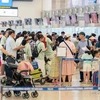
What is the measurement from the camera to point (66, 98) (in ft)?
32.6

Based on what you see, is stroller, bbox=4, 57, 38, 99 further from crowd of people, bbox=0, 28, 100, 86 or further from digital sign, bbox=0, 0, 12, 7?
digital sign, bbox=0, 0, 12, 7

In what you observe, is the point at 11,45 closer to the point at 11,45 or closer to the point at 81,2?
the point at 11,45

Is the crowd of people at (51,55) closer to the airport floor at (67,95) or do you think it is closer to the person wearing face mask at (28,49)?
the person wearing face mask at (28,49)

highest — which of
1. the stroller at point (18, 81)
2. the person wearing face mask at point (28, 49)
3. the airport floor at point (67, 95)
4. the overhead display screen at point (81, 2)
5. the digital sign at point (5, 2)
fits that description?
the digital sign at point (5, 2)

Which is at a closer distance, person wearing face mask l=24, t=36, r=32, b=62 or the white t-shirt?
the white t-shirt

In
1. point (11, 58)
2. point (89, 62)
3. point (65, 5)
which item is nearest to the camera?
point (11, 58)

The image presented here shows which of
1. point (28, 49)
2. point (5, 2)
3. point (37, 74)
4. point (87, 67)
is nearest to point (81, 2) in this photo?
point (5, 2)

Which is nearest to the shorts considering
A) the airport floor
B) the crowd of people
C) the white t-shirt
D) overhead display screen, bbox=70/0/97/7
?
the crowd of people

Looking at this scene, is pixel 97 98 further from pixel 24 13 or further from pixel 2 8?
pixel 24 13

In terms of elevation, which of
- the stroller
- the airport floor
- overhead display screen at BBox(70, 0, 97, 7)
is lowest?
the airport floor

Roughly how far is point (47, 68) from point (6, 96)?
3.31 meters

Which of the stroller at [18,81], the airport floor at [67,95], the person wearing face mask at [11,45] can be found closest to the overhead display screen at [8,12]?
the person wearing face mask at [11,45]

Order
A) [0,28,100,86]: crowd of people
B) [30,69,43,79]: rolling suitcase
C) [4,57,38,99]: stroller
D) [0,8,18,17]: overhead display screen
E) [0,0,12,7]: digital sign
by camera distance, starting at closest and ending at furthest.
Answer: [4,57,38,99]: stroller, [0,28,100,86]: crowd of people, [30,69,43,79]: rolling suitcase, [0,0,12,7]: digital sign, [0,8,18,17]: overhead display screen

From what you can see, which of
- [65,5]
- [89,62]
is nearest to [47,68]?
[89,62]
